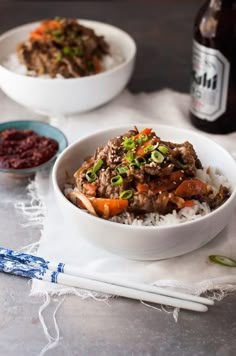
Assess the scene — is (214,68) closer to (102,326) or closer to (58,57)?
(58,57)

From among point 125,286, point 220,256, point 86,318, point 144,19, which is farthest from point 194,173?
point 144,19

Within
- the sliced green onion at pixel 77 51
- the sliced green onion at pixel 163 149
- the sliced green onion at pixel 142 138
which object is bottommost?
the sliced green onion at pixel 77 51

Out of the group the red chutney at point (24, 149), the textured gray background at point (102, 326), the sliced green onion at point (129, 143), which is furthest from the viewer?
the red chutney at point (24, 149)

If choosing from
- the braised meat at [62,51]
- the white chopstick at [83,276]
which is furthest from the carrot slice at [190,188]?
the braised meat at [62,51]

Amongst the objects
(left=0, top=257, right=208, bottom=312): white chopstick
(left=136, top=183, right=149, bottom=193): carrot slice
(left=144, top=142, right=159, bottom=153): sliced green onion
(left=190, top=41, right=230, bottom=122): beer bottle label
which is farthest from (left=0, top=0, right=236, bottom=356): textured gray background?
(left=190, top=41, right=230, bottom=122): beer bottle label

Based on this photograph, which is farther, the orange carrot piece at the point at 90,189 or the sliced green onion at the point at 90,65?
the sliced green onion at the point at 90,65

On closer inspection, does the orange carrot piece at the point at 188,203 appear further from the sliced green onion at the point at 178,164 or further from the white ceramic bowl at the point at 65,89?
the white ceramic bowl at the point at 65,89
